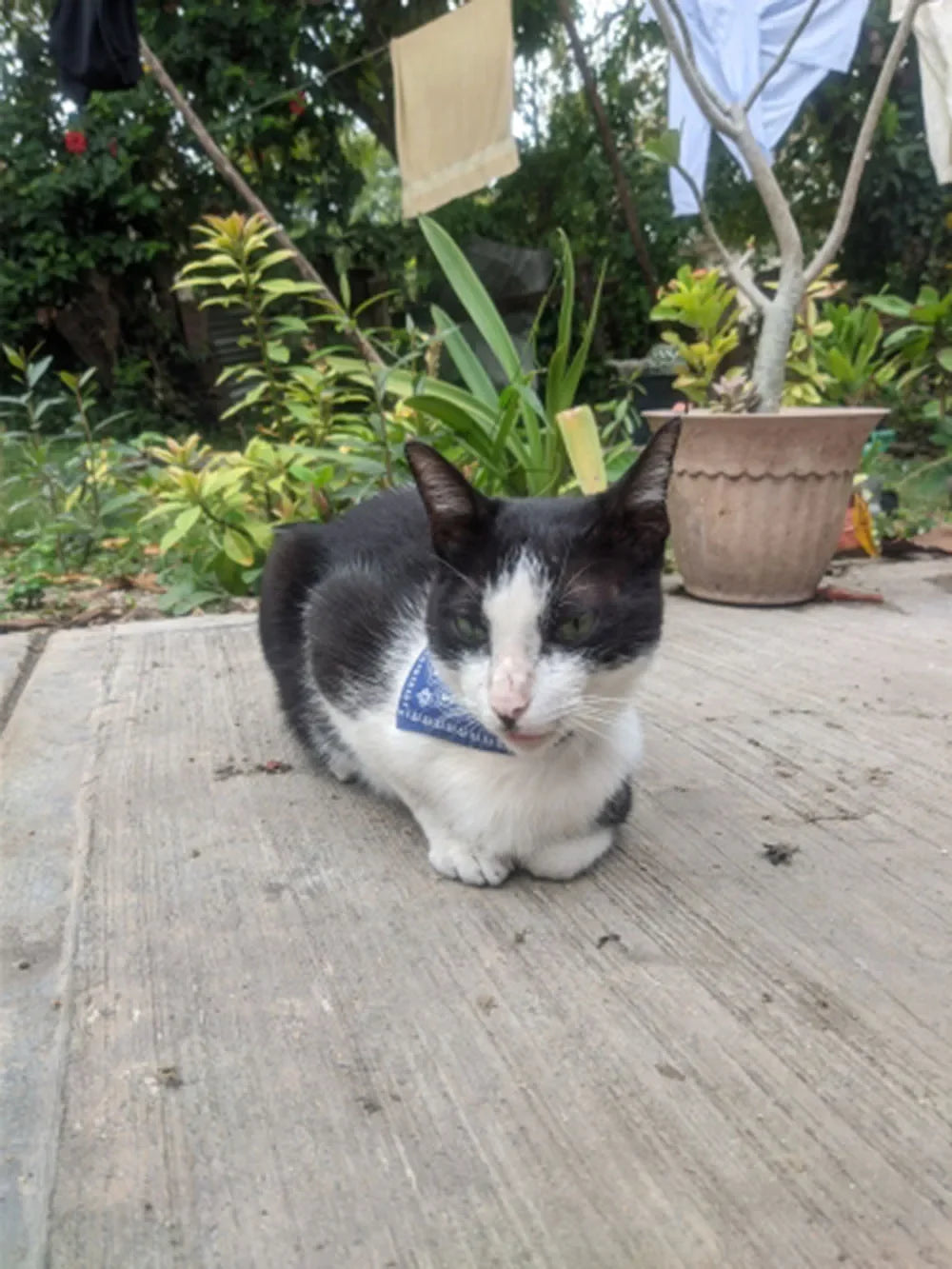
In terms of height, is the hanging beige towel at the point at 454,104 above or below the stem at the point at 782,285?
above

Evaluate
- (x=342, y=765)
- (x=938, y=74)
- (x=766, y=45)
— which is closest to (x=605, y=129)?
(x=766, y=45)

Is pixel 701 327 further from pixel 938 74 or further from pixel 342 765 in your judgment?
pixel 938 74

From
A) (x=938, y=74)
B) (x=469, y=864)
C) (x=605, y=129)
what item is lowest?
(x=469, y=864)

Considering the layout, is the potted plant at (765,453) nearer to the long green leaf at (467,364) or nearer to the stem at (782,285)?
the stem at (782,285)

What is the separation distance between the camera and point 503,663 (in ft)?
4.06

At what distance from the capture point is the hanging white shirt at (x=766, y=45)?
5.63 meters

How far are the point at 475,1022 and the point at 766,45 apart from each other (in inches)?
240

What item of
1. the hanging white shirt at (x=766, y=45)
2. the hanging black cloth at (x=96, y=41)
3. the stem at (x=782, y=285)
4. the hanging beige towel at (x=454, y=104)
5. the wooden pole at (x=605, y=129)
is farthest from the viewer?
the wooden pole at (x=605, y=129)

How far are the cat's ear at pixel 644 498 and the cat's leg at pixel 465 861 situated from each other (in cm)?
48

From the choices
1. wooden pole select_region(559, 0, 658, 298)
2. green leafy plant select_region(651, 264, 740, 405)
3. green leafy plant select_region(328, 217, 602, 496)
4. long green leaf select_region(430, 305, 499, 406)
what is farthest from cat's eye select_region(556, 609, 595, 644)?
wooden pole select_region(559, 0, 658, 298)

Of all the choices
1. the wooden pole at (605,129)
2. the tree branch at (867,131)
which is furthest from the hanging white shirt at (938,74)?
the tree branch at (867,131)

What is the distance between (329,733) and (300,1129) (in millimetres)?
892

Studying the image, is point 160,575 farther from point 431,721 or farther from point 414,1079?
point 414,1079

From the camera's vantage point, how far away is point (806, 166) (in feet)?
27.3
